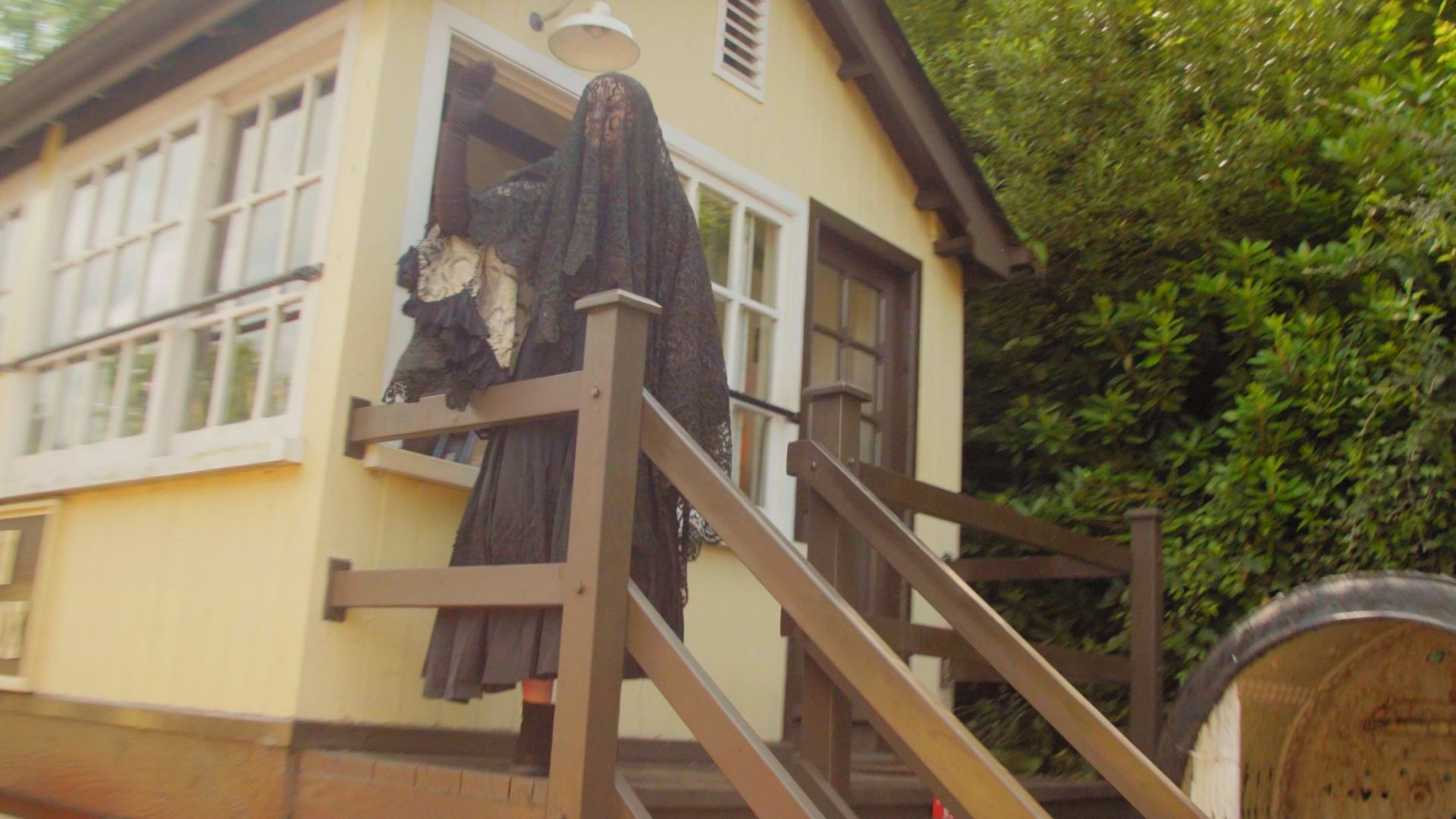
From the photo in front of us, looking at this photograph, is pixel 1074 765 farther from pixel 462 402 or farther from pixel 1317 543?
pixel 462 402

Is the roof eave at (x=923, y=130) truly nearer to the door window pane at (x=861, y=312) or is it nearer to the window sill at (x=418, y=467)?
the door window pane at (x=861, y=312)

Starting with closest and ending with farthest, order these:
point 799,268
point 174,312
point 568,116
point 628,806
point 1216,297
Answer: point 628,806 → point 174,312 → point 568,116 → point 799,268 → point 1216,297

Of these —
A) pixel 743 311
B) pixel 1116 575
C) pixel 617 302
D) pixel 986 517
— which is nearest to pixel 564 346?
pixel 617 302

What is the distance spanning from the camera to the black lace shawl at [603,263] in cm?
312

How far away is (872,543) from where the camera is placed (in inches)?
142

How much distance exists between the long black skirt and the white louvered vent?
2.52m

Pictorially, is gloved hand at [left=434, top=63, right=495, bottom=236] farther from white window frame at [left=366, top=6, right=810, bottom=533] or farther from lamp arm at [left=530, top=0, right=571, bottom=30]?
lamp arm at [left=530, top=0, right=571, bottom=30]

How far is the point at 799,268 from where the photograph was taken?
17.8 feet

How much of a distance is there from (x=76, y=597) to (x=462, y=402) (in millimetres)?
2074

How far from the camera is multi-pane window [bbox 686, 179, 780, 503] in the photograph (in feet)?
16.6

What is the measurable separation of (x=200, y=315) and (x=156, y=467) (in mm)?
512

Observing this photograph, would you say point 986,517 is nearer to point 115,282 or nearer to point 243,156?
point 243,156

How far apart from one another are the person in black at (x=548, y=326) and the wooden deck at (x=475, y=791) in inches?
8.1

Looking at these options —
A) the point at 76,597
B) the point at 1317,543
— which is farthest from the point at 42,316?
the point at 1317,543
